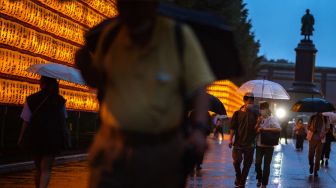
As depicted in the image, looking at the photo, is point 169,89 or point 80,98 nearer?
point 169,89

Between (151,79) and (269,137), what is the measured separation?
10.5 metres

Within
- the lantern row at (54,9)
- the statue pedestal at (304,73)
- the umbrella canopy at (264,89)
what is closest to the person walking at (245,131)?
the umbrella canopy at (264,89)

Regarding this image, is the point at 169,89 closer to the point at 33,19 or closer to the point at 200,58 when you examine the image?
the point at 200,58

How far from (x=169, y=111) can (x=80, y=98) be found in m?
20.9

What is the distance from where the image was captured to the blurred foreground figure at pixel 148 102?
4.51m

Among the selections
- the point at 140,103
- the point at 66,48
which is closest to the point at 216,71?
the point at 140,103

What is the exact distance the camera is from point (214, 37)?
5.32m

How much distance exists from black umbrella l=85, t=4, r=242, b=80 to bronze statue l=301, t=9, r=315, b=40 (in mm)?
68532

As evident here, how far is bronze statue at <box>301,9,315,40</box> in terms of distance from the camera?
72850 mm

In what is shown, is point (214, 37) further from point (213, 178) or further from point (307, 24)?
point (307, 24)

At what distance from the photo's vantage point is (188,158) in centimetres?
473

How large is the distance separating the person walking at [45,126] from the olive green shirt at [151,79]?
553 cm

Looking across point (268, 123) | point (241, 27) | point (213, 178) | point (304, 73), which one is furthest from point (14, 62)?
point (304, 73)

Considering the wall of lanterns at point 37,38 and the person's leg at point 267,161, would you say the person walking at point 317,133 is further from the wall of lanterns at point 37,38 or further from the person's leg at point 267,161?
the wall of lanterns at point 37,38
